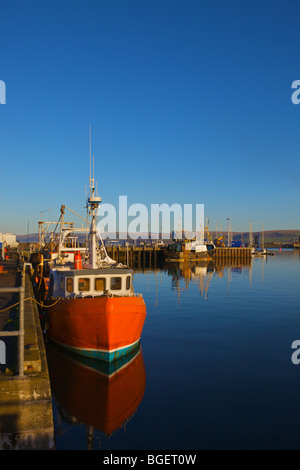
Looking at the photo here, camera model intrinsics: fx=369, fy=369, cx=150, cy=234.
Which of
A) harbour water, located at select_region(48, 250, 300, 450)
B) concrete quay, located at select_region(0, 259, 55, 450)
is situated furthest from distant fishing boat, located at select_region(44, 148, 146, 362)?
concrete quay, located at select_region(0, 259, 55, 450)

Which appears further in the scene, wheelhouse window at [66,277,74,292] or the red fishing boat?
wheelhouse window at [66,277,74,292]

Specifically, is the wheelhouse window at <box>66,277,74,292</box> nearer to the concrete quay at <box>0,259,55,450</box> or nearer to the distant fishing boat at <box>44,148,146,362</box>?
the distant fishing boat at <box>44,148,146,362</box>

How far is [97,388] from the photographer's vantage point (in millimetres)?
14234

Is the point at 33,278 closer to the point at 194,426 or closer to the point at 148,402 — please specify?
the point at 148,402

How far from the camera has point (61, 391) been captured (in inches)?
553

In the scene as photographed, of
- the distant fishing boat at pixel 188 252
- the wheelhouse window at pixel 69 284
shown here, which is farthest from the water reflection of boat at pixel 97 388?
the distant fishing boat at pixel 188 252

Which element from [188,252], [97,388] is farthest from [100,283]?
[188,252]

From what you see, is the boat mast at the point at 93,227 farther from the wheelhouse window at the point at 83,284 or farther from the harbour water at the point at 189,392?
the harbour water at the point at 189,392

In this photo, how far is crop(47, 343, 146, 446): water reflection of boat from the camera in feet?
39.7

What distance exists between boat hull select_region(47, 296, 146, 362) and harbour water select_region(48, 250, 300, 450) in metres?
0.77

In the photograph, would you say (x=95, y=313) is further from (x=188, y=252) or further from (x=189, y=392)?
(x=188, y=252)

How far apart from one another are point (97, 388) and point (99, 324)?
245 cm
